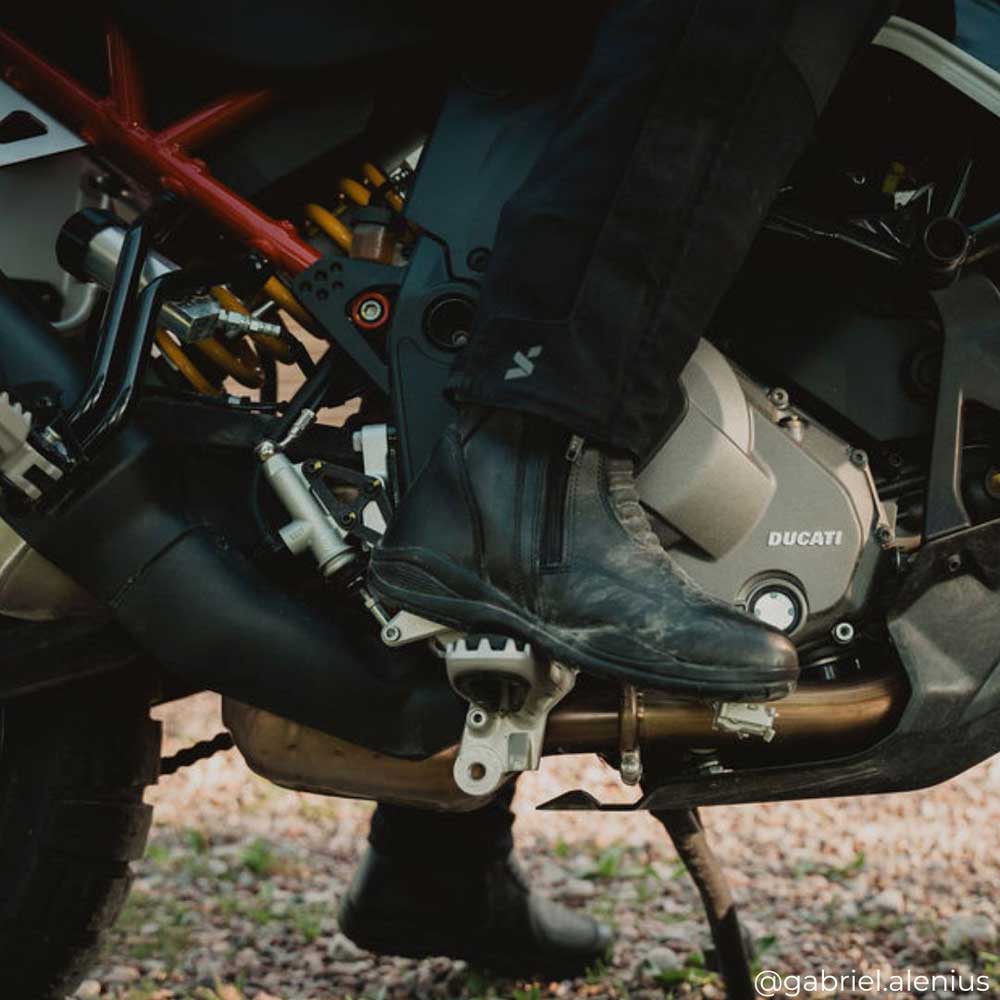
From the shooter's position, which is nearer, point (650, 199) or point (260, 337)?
point (650, 199)

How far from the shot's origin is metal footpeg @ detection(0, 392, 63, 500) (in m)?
1.75

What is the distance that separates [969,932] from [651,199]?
2.06m

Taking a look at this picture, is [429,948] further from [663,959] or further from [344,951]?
[663,959]

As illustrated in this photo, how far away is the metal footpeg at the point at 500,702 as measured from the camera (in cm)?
168

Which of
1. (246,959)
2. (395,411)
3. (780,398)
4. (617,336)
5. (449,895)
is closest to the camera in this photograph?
(617,336)

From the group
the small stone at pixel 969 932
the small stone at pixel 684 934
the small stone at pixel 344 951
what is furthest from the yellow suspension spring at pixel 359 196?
the small stone at pixel 969 932

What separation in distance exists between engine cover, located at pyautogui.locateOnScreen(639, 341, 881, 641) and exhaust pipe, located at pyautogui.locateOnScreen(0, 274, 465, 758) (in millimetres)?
353

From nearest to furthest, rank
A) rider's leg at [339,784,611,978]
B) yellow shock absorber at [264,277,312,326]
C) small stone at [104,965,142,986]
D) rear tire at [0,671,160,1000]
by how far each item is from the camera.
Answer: yellow shock absorber at [264,277,312,326], rear tire at [0,671,160,1000], rider's leg at [339,784,611,978], small stone at [104,965,142,986]

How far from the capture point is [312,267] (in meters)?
1.92

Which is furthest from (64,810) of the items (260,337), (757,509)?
(757,509)

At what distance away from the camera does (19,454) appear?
1760 millimetres

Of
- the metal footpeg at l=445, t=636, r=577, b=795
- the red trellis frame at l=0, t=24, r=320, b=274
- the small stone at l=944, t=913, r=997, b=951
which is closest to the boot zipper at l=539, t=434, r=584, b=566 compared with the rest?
the metal footpeg at l=445, t=636, r=577, b=795

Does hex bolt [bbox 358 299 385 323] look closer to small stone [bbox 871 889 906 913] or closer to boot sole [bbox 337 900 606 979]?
boot sole [bbox 337 900 606 979]

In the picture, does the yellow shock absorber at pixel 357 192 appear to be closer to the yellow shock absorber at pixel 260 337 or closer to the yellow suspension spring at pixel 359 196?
the yellow suspension spring at pixel 359 196
